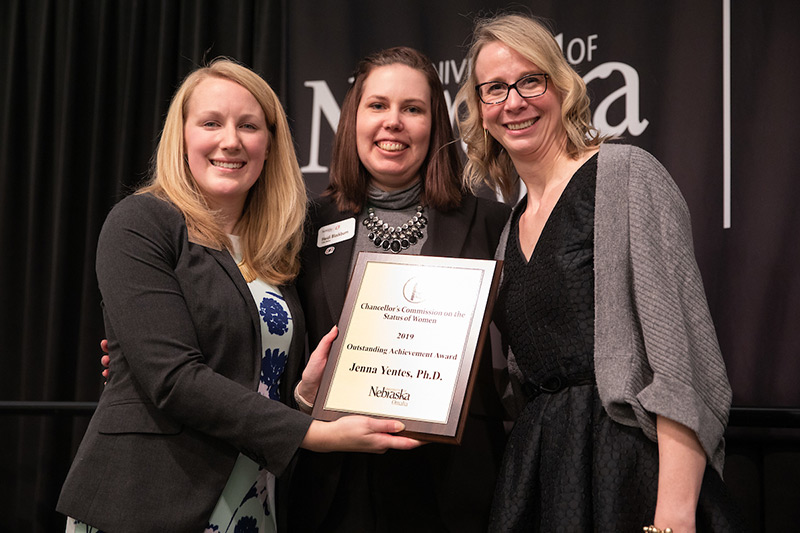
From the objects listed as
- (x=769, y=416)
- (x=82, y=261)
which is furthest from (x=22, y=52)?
(x=769, y=416)

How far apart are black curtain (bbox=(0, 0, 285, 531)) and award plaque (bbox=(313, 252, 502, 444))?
166 centimetres

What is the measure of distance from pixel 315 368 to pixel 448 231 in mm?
534

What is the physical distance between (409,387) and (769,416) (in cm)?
120

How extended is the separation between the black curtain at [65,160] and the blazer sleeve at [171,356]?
1.55m

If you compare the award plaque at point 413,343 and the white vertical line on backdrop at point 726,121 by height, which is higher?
the white vertical line on backdrop at point 726,121

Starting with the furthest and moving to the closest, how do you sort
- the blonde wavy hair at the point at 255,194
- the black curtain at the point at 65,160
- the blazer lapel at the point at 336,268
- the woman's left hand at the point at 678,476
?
1. the black curtain at the point at 65,160
2. the blazer lapel at the point at 336,268
3. the blonde wavy hair at the point at 255,194
4. the woman's left hand at the point at 678,476

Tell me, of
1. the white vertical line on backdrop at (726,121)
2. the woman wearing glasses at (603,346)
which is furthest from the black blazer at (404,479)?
the white vertical line on backdrop at (726,121)

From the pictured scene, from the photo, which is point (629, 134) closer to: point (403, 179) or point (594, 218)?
point (403, 179)

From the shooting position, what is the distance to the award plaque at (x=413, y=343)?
1.61 metres

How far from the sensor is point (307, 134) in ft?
9.95

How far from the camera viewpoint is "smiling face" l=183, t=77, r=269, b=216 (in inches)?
75.2

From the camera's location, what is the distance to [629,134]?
265cm

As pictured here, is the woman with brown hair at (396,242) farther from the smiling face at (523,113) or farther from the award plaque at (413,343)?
the smiling face at (523,113)

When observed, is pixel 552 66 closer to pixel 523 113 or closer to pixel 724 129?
pixel 523 113
